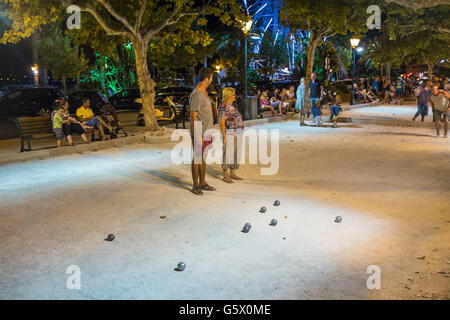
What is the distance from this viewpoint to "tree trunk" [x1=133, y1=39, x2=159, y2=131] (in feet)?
45.2

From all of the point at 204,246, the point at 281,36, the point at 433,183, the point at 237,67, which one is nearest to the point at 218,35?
the point at 237,67

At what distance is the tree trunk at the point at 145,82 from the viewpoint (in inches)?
542

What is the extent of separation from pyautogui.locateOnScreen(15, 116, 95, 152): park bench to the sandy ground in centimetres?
181

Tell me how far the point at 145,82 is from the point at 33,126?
3596 millimetres

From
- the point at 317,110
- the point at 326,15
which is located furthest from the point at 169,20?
the point at 326,15

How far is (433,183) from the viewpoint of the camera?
331 inches

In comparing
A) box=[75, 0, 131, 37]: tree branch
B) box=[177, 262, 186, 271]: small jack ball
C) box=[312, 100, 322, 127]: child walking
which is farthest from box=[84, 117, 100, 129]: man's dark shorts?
box=[177, 262, 186, 271]: small jack ball

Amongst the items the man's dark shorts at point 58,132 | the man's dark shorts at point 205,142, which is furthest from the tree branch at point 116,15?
the man's dark shorts at point 205,142

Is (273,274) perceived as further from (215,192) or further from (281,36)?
(281,36)

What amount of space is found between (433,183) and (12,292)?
24.1 feet

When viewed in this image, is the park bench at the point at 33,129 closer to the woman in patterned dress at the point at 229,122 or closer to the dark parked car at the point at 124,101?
the woman in patterned dress at the point at 229,122

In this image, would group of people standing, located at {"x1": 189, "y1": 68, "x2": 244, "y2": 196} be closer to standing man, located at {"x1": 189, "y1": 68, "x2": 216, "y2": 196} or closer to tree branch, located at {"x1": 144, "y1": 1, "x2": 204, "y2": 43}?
standing man, located at {"x1": 189, "y1": 68, "x2": 216, "y2": 196}

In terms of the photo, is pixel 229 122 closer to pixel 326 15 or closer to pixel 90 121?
pixel 90 121
